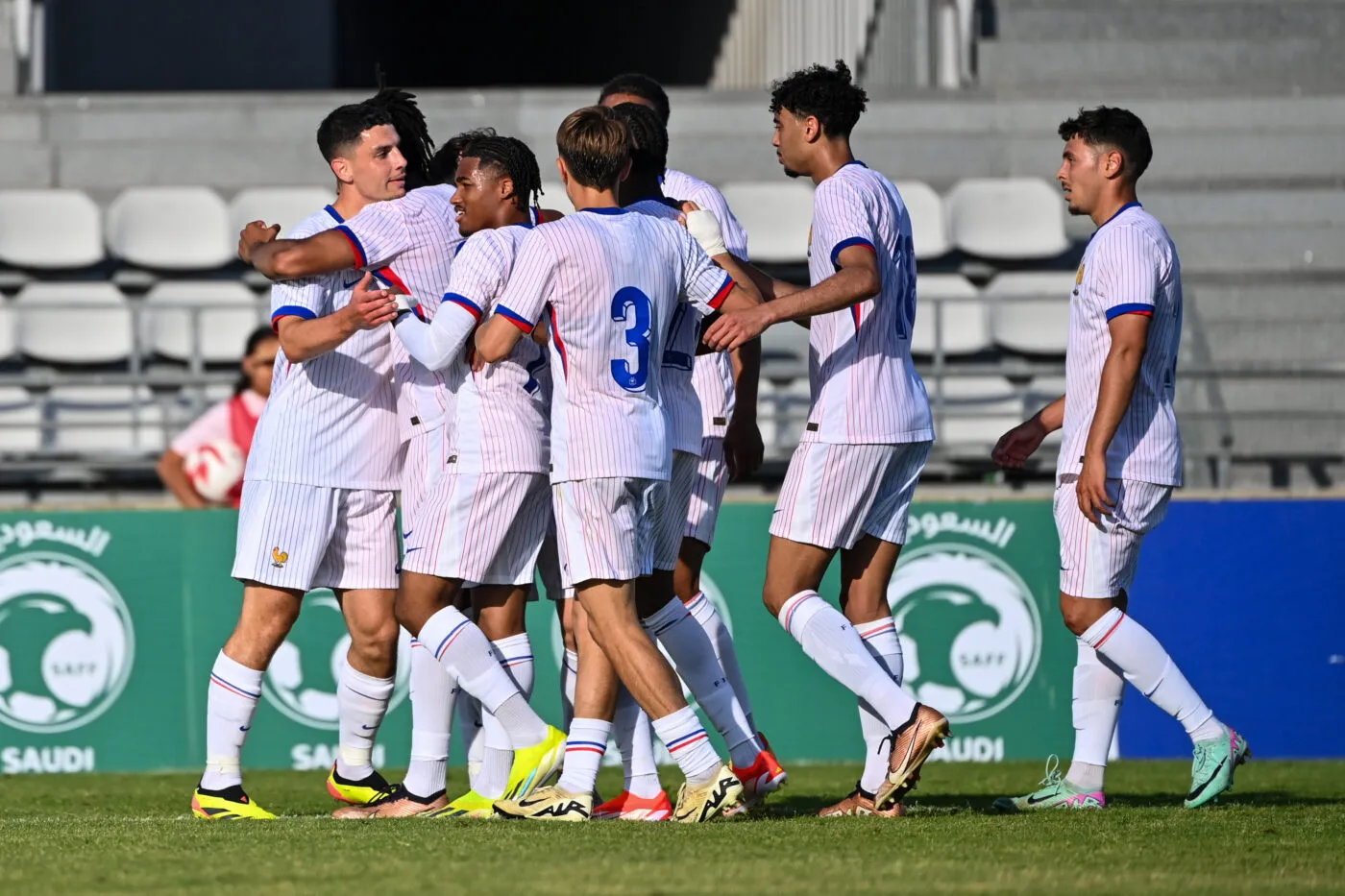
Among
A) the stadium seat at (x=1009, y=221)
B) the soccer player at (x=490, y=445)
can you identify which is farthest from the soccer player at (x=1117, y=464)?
the stadium seat at (x=1009, y=221)

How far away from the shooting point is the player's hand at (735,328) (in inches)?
206

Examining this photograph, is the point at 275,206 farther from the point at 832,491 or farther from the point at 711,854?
the point at 711,854

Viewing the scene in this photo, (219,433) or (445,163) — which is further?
(219,433)

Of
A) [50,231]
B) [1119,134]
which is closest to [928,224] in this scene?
[50,231]

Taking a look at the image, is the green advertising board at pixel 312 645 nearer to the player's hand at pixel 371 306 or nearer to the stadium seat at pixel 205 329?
the stadium seat at pixel 205 329

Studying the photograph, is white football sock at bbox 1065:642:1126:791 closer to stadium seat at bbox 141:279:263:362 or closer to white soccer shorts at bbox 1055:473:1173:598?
white soccer shorts at bbox 1055:473:1173:598

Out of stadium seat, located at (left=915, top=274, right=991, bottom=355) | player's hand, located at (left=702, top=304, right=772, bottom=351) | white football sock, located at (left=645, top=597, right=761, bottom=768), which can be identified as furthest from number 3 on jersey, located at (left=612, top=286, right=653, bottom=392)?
stadium seat, located at (left=915, top=274, right=991, bottom=355)

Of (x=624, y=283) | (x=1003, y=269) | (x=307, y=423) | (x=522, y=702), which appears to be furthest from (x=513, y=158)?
(x=1003, y=269)

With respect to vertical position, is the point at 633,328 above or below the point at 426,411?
above

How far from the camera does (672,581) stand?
581 cm

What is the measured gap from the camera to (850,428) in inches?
226

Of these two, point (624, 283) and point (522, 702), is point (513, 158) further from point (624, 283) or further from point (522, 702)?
point (522, 702)

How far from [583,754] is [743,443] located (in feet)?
4.38

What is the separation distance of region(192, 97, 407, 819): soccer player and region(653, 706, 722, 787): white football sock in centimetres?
137
